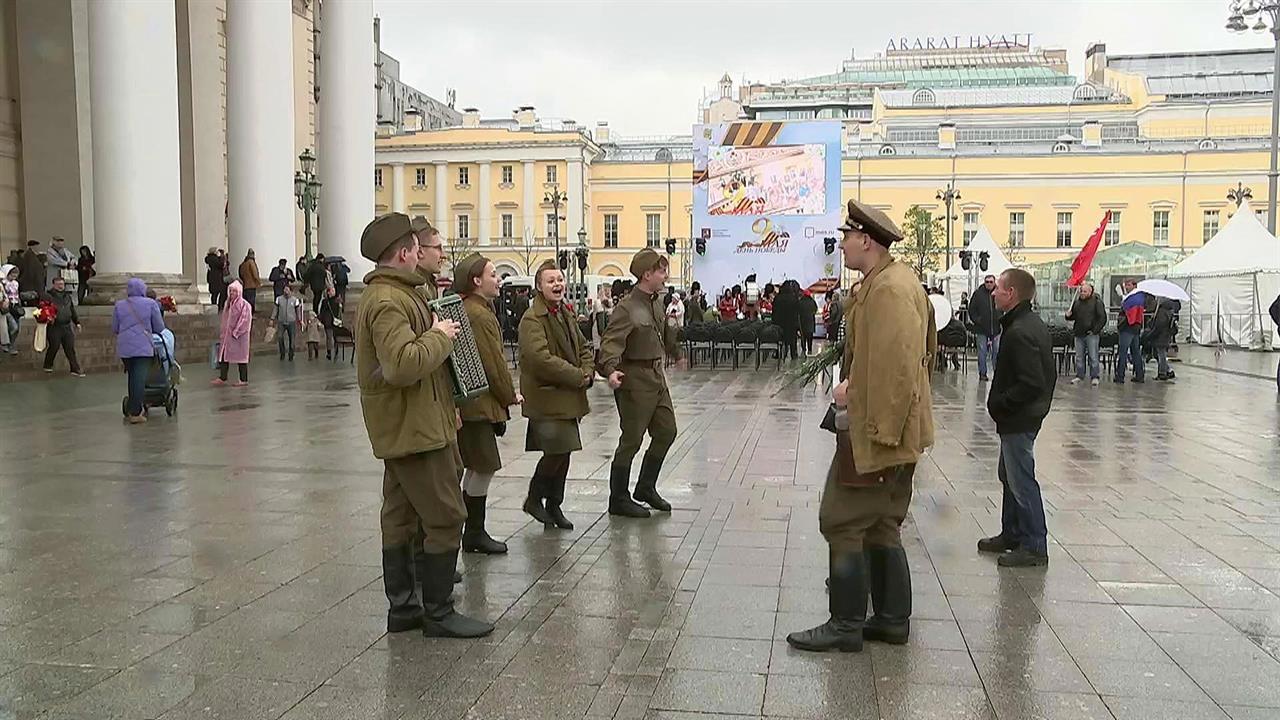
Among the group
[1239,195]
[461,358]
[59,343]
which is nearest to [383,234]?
[461,358]

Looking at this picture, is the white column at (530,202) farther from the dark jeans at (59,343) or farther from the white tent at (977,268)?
the dark jeans at (59,343)

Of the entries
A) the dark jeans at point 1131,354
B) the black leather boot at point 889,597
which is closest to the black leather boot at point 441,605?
the black leather boot at point 889,597

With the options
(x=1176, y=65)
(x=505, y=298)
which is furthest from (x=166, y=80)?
(x=1176, y=65)

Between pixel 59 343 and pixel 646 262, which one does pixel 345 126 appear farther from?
pixel 646 262

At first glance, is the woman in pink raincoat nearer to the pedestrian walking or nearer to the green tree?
the pedestrian walking

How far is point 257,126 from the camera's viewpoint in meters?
24.6

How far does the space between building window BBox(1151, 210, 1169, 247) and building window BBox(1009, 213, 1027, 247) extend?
7.95m

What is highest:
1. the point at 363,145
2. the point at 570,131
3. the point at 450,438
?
the point at 570,131

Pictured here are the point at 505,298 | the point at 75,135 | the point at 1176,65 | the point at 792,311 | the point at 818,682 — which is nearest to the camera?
the point at 818,682

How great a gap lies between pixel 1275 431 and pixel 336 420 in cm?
1068

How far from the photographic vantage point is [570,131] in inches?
3076

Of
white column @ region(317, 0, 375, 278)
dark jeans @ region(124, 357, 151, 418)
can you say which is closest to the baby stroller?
dark jeans @ region(124, 357, 151, 418)

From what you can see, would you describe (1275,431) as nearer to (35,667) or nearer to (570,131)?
(35,667)

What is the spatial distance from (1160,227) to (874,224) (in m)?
74.1
